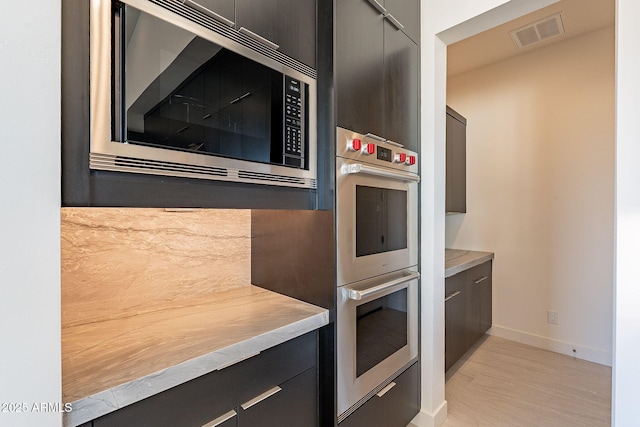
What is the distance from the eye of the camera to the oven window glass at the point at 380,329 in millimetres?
1418

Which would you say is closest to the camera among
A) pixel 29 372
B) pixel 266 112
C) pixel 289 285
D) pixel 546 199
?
pixel 29 372

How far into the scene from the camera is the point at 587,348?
261cm

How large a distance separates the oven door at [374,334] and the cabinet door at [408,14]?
1407mm

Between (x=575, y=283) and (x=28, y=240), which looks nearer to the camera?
(x=28, y=240)

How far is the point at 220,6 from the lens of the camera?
3.25 ft

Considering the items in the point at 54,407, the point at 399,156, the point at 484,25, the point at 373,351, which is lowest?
the point at 373,351

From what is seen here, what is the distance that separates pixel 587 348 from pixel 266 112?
3318 mm

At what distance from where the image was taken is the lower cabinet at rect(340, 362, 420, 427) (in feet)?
4.61

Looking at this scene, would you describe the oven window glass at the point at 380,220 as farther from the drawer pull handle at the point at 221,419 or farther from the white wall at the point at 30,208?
the white wall at the point at 30,208

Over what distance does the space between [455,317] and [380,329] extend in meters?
1.18

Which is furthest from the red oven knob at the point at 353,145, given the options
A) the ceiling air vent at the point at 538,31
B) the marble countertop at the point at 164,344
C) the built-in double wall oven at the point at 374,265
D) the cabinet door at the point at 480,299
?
the ceiling air vent at the point at 538,31

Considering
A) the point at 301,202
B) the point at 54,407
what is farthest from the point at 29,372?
the point at 301,202

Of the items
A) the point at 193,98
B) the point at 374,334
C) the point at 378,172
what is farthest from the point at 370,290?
the point at 193,98

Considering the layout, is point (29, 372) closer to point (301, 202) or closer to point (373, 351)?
point (301, 202)
